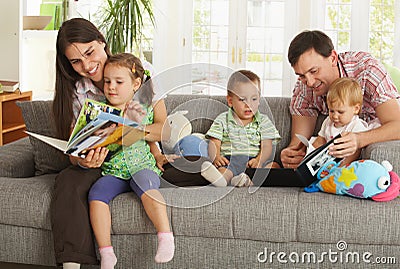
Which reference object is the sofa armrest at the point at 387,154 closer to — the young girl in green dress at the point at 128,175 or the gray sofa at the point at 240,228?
the gray sofa at the point at 240,228

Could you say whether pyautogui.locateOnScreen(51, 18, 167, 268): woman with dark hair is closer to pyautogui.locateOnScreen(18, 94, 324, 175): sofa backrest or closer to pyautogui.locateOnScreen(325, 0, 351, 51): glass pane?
pyautogui.locateOnScreen(18, 94, 324, 175): sofa backrest

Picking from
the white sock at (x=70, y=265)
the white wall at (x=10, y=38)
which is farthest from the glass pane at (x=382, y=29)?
the white sock at (x=70, y=265)

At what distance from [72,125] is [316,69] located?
3.45ft

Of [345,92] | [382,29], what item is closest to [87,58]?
[345,92]

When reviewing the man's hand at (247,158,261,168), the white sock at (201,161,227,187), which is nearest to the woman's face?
the white sock at (201,161,227,187)

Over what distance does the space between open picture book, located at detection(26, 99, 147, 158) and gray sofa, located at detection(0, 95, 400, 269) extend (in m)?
0.24

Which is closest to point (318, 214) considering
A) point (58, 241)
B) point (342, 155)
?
point (342, 155)

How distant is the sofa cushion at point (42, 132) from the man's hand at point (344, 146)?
119 cm

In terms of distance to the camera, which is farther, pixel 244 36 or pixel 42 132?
pixel 244 36

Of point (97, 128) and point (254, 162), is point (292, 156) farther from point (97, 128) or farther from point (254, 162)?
point (97, 128)

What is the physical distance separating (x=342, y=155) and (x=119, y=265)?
0.98m

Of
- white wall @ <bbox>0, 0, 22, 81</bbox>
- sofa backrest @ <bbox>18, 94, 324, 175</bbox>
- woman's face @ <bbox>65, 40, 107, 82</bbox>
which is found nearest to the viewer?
woman's face @ <bbox>65, 40, 107, 82</bbox>

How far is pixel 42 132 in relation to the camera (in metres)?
3.20

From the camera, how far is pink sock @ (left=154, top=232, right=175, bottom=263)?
2525mm
